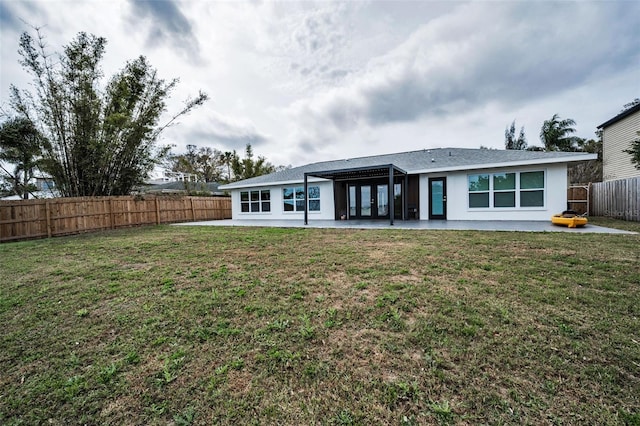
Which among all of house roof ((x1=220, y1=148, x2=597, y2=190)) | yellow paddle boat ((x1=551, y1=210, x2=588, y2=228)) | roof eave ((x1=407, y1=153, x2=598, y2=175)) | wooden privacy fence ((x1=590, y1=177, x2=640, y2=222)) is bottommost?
yellow paddle boat ((x1=551, y1=210, x2=588, y2=228))

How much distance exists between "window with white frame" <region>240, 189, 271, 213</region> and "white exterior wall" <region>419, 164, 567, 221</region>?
8303 mm

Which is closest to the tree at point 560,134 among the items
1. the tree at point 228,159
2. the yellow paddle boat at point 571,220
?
the yellow paddle boat at point 571,220

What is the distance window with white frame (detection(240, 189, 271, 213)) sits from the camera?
50.1 feet

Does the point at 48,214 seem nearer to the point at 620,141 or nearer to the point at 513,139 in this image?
the point at 620,141

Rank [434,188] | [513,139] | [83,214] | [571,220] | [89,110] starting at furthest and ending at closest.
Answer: [513,139] < [434,188] < [83,214] < [89,110] < [571,220]

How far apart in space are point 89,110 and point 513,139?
33.6 meters

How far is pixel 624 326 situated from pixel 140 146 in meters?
15.1

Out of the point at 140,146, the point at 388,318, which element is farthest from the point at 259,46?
the point at 388,318

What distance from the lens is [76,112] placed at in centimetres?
1023

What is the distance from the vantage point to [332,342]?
2.33 metres

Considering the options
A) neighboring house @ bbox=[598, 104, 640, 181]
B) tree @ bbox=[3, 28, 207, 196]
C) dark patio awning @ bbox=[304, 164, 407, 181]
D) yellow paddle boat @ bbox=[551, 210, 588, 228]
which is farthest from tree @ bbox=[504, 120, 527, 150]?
tree @ bbox=[3, 28, 207, 196]

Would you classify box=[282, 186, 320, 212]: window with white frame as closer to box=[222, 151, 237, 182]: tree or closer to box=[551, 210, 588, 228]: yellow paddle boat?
box=[551, 210, 588, 228]: yellow paddle boat

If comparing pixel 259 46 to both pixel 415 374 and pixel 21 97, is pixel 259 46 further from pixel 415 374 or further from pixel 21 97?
pixel 415 374

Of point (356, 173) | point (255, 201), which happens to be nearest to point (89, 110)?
point (255, 201)
